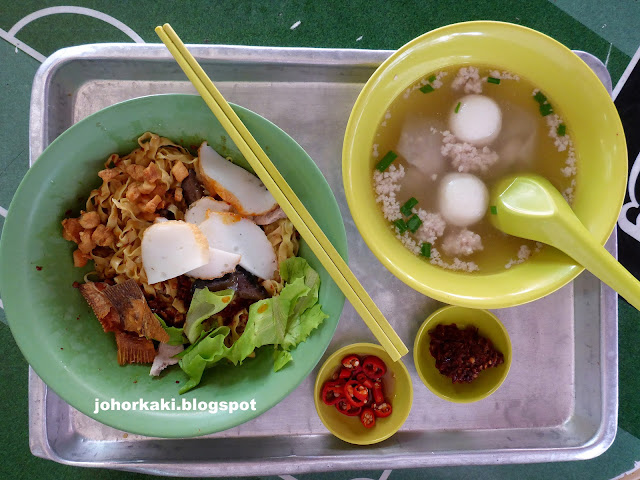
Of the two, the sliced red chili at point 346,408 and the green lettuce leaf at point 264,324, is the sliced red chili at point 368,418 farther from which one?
the green lettuce leaf at point 264,324

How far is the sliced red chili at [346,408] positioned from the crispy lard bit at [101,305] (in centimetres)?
64

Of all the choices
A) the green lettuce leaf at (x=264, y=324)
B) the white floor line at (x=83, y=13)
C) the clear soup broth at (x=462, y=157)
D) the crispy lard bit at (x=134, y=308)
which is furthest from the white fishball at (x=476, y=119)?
the white floor line at (x=83, y=13)

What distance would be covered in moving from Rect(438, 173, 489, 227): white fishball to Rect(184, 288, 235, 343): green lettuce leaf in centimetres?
63

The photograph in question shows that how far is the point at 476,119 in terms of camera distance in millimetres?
1358

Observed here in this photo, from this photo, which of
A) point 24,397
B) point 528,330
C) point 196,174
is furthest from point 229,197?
point 24,397

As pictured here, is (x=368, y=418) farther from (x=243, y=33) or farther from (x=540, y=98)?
(x=243, y=33)

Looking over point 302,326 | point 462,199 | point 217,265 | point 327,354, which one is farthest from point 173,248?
point 462,199

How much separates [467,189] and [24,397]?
1685mm

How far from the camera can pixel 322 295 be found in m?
1.17

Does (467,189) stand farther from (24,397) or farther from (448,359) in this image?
(24,397)

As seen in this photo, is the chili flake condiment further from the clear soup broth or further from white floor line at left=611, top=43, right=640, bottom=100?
white floor line at left=611, top=43, right=640, bottom=100

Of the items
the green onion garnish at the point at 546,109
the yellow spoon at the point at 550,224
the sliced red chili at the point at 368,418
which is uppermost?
the green onion garnish at the point at 546,109

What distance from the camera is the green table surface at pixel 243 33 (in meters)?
1.77

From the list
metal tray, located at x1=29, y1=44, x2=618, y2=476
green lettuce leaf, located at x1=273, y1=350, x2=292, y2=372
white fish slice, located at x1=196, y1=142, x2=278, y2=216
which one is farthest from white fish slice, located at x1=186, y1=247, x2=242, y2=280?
metal tray, located at x1=29, y1=44, x2=618, y2=476
